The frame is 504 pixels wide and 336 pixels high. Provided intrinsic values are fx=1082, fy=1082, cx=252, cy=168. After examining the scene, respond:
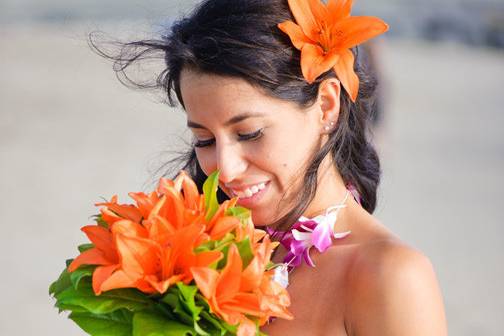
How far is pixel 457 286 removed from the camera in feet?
29.5

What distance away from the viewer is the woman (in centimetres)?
321

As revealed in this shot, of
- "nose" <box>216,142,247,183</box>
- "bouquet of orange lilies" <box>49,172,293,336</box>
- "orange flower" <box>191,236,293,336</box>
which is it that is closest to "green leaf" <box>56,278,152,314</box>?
"bouquet of orange lilies" <box>49,172,293,336</box>

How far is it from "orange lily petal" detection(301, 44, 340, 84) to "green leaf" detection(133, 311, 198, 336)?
971mm

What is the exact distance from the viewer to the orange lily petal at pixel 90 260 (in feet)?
9.59

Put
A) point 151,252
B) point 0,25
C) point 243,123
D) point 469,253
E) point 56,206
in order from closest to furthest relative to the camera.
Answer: point 151,252, point 243,123, point 469,253, point 56,206, point 0,25

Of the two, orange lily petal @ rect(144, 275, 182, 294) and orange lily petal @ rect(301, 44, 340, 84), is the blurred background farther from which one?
orange lily petal @ rect(144, 275, 182, 294)

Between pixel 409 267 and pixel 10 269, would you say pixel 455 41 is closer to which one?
pixel 10 269

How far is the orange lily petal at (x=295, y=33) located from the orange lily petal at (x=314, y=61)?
0.08 feet

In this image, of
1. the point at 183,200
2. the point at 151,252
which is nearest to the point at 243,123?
Result: the point at 183,200

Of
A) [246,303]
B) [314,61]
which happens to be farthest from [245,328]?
[314,61]

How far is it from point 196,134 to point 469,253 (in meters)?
6.65

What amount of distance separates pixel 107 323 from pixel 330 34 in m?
1.22

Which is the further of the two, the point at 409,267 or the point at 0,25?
the point at 0,25

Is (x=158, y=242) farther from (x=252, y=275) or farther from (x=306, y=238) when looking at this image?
(x=306, y=238)
